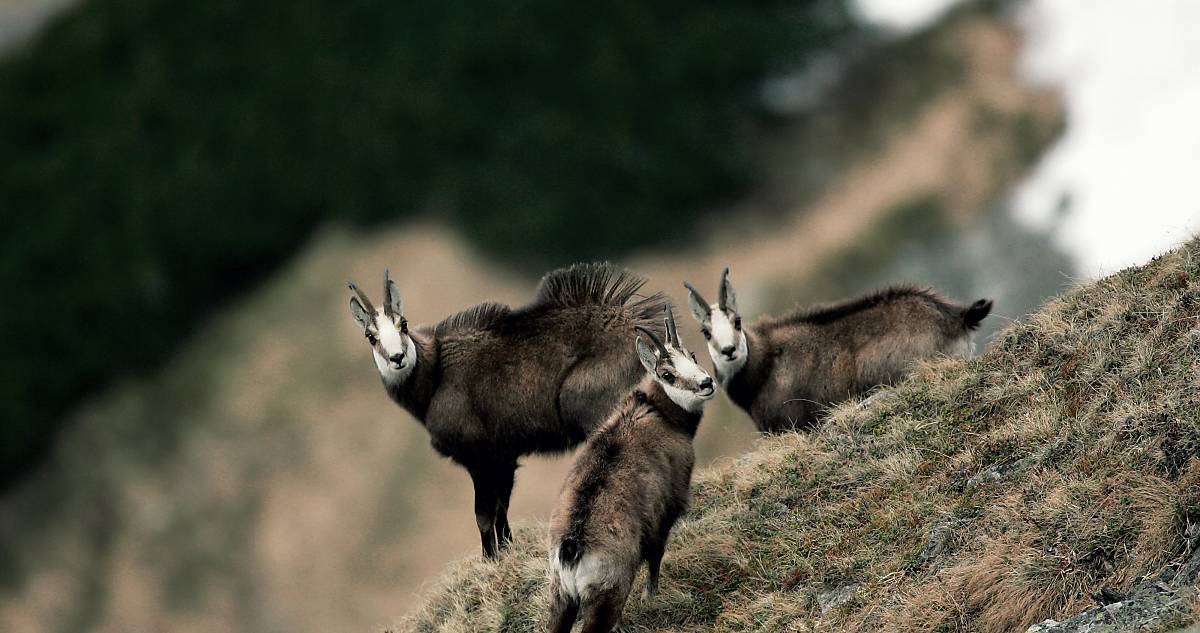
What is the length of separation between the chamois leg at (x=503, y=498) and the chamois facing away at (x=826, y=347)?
215 centimetres

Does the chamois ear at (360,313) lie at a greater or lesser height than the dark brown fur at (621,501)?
greater

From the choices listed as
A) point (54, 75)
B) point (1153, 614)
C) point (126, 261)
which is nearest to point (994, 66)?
point (126, 261)

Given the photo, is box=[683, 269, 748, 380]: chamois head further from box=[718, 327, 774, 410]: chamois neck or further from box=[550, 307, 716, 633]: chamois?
box=[550, 307, 716, 633]: chamois

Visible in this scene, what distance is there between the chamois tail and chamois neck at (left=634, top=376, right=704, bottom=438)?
311cm

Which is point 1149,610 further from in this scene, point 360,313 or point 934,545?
point 360,313

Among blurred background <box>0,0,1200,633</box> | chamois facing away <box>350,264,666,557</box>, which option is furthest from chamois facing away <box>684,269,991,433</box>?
blurred background <box>0,0,1200,633</box>

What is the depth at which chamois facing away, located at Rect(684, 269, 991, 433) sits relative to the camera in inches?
475

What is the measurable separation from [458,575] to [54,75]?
44.1 meters

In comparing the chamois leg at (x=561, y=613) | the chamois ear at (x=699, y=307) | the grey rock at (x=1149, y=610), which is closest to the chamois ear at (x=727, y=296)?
the chamois ear at (x=699, y=307)

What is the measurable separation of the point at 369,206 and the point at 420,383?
111 feet

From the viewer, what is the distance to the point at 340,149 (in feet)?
153

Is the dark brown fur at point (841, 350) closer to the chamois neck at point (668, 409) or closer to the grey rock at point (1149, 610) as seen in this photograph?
the chamois neck at point (668, 409)

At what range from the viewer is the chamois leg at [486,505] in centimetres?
1201

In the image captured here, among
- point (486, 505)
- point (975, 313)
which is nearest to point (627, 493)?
point (486, 505)
